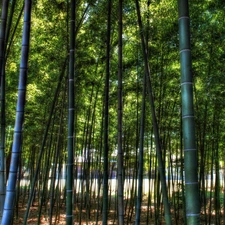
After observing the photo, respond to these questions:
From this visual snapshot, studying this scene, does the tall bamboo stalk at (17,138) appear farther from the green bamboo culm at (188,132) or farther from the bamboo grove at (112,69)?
the green bamboo culm at (188,132)

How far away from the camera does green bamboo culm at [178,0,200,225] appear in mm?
1860

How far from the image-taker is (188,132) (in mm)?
1930

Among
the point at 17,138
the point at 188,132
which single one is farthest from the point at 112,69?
the point at 188,132

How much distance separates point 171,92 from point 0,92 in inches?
154

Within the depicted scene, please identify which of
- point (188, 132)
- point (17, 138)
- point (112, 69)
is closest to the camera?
point (188, 132)

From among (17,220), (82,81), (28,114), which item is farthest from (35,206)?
(82,81)

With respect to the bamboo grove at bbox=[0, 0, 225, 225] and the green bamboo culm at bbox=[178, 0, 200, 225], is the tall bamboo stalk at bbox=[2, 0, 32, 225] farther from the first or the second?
the green bamboo culm at bbox=[178, 0, 200, 225]

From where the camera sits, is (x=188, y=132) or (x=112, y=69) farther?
(x=112, y=69)

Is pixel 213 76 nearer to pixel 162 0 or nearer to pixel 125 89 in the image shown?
pixel 162 0

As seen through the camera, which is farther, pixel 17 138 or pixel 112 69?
pixel 112 69

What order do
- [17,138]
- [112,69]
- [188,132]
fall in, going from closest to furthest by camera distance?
[188,132] → [17,138] → [112,69]

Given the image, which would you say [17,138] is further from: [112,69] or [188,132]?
[112,69]

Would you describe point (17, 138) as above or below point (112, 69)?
below

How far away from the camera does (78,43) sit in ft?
19.1
